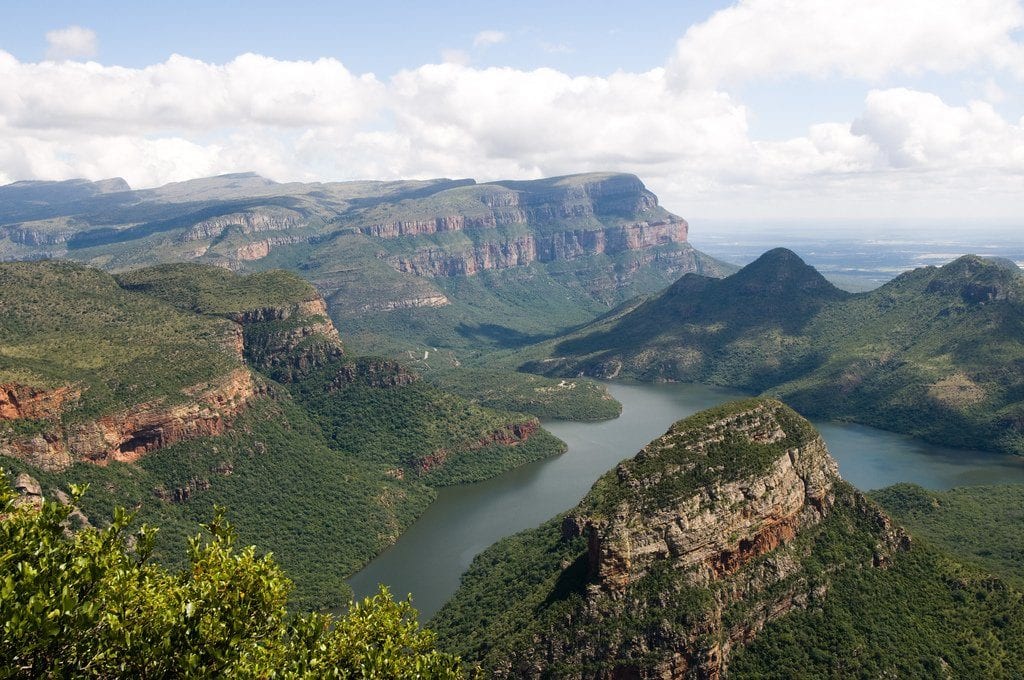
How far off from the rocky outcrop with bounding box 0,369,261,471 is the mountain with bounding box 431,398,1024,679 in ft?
194

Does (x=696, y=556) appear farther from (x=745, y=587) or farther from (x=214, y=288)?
(x=214, y=288)

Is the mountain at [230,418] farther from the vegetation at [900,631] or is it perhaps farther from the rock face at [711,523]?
the vegetation at [900,631]

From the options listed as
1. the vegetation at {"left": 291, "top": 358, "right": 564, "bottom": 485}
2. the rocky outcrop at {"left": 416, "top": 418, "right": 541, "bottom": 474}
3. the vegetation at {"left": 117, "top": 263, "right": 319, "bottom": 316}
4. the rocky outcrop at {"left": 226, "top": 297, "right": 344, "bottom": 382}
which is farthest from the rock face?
the vegetation at {"left": 117, "top": 263, "right": 319, "bottom": 316}

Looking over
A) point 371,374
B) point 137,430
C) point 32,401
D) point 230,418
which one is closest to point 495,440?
point 371,374

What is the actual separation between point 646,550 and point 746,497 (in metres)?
11.8

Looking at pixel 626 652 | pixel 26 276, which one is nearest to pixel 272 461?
pixel 26 276

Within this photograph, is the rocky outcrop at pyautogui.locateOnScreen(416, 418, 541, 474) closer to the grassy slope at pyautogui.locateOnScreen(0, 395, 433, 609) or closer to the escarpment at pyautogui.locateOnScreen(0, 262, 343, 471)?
the grassy slope at pyautogui.locateOnScreen(0, 395, 433, 609)

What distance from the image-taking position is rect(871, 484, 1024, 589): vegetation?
102 meters

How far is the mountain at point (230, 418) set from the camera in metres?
101

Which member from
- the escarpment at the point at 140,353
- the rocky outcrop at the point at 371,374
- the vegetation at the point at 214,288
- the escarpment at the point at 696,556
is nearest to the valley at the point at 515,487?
the escarpment at the point at 696,556

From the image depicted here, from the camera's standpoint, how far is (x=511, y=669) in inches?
2721

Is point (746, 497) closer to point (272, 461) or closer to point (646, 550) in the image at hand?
point (646, 550)

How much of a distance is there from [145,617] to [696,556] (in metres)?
55.2

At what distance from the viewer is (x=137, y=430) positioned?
4291 inches
